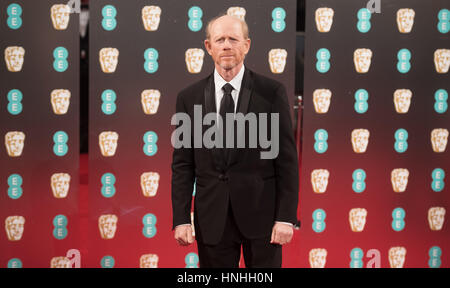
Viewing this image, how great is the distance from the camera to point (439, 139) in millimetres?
3152

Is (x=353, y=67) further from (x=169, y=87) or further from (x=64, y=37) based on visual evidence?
(x=64, y=37)

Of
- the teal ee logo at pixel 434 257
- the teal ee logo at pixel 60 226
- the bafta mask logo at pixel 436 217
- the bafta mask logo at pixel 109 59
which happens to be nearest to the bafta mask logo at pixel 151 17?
the bafta mask logo at pixel 109 59

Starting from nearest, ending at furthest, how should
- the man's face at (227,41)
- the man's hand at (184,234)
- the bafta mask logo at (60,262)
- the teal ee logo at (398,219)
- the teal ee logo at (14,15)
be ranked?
the man's face at (227,41), the man's hand at (184,234), the teal ee logo at (14,15), the bafta mask logo at (60,262), the teal ee logo at (398,219)

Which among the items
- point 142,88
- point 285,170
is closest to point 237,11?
point 142,88

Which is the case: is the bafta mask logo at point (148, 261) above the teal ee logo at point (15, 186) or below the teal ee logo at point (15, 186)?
below

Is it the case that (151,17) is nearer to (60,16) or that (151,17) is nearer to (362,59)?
(60,16)

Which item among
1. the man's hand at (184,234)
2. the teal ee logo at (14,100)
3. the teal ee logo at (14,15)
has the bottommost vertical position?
the man's hand at (184,234)

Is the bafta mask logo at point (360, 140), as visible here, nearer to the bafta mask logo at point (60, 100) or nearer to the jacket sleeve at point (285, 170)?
the jacket sleeve at point (285, 170)

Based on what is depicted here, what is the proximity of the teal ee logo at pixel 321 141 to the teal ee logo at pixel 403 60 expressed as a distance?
2.47ft

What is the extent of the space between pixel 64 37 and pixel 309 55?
5.88ft

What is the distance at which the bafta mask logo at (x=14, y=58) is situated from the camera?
287 cm

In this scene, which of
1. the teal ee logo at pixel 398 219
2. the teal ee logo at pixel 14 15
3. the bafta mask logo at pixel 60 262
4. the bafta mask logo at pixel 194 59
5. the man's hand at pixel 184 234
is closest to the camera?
the man's hand at pixel 184 234

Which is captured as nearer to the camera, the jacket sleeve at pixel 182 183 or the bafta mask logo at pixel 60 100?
the jacket sleeve at pixel 182 183

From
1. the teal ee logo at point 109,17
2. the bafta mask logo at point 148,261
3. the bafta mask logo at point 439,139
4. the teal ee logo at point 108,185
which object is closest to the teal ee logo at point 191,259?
the bafta mask logo at point 148,261
